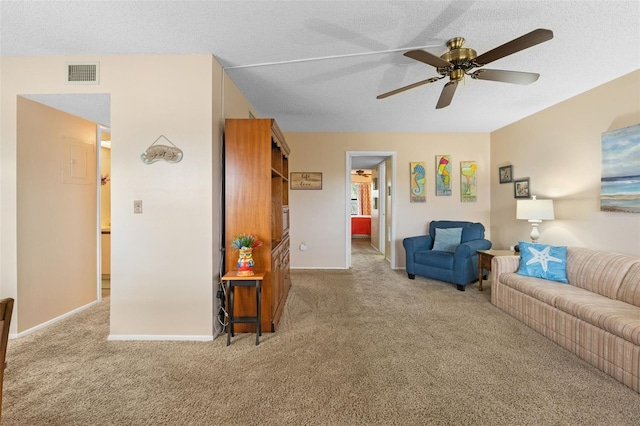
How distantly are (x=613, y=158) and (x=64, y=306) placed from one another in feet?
19.7

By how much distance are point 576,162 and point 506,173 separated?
1380 mm

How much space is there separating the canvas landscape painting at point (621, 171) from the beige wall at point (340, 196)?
2336 millimetres

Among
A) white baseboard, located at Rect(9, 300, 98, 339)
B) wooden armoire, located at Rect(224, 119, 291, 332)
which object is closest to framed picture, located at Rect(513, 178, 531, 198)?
wooden armoire, located at Rect(224, 119, 291, 332)

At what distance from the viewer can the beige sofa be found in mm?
2092

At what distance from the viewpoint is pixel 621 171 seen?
3.05 m

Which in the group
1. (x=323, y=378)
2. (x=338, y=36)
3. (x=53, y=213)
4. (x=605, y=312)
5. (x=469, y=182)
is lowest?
(x=323, y=378)

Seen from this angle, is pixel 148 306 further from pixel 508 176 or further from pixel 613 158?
pixel 508 176

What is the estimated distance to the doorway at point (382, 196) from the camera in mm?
5574

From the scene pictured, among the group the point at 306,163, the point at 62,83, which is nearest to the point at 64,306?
the point at 62,83

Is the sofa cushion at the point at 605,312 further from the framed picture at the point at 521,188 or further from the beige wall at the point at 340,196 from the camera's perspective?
the beige wall at the point at 340,196

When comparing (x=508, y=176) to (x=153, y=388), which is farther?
(x=508, y=176)

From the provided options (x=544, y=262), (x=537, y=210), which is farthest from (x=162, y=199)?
(x=537, y=210)

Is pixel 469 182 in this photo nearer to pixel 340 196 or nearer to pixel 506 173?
pixel 506 173

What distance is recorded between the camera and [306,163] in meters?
5.57
